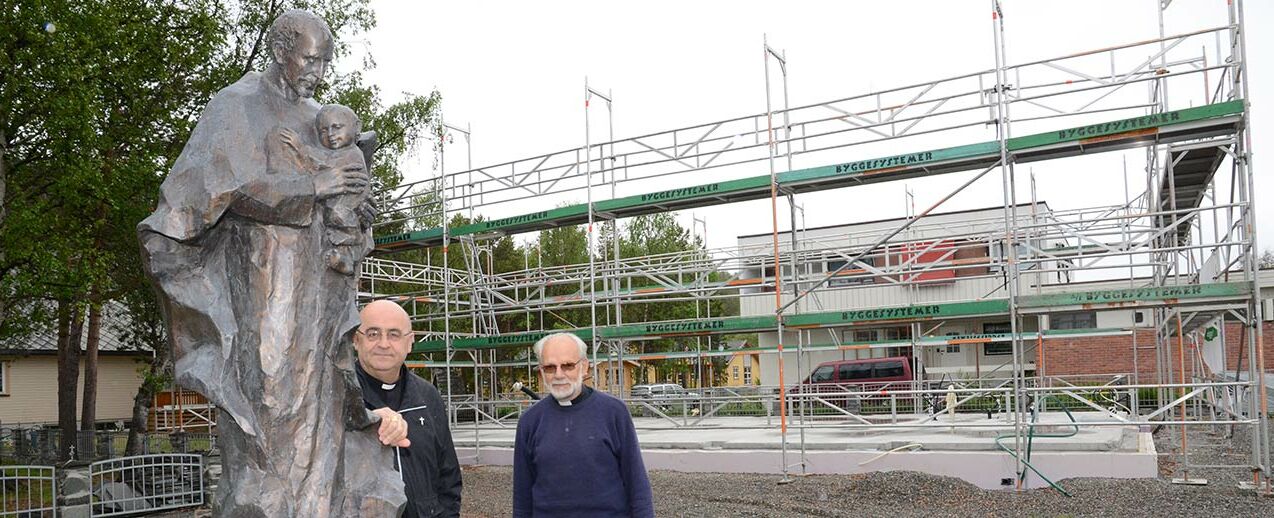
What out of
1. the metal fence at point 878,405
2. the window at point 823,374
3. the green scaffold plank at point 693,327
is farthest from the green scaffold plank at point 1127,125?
the window at point 823,374

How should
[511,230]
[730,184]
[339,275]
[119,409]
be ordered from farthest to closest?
[119,409], [511,230], [730,184], [339,275]

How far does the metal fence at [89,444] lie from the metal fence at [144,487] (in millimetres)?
6187

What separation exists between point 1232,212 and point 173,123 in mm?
14582

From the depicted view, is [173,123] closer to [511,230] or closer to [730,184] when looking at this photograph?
[511,230]

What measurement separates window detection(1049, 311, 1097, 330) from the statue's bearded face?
28.2 m

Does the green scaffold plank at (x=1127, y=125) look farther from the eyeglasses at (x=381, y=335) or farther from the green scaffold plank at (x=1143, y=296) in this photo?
the eyeglasses at (x=381, y=335)

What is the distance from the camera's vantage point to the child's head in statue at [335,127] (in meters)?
3.31

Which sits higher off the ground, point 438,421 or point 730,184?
point 730,184

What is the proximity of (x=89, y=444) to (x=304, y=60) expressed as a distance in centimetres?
2004

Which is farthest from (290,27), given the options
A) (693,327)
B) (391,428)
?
(693,327)

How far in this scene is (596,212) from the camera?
1672 centimetres

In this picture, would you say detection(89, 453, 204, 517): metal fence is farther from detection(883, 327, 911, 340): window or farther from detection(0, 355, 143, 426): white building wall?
detection(883, 327, 911, 340): window

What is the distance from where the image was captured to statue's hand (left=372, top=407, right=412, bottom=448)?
330 centimetres

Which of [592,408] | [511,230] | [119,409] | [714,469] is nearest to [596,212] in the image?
[511,230]
